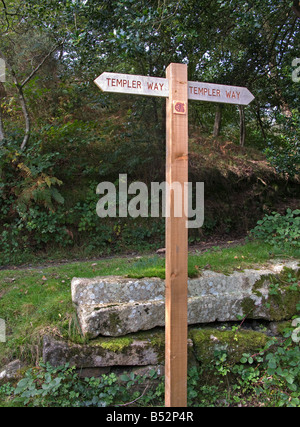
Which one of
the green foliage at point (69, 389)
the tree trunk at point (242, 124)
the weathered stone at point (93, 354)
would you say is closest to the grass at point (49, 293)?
the weathered stone at point (93, 354)

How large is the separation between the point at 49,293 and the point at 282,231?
3916 millimetres

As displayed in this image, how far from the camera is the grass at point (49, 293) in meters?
4.03

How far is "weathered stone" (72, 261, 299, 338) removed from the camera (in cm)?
387

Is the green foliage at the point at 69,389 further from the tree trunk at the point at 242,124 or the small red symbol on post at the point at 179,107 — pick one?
the tree trunk at the point at 242,124

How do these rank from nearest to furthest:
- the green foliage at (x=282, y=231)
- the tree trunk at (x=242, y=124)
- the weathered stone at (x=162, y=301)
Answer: the weathered stone at (x=162, y=301) < the green foliage at (x=282, y=231) < the tree trunk at (x=242, y=124)

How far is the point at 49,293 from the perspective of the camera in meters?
5.14

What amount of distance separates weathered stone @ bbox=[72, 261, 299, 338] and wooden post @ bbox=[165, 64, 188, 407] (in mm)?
860

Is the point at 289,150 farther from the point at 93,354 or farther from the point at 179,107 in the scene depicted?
the point at 93,354

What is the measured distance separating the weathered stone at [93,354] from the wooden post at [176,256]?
0.73m

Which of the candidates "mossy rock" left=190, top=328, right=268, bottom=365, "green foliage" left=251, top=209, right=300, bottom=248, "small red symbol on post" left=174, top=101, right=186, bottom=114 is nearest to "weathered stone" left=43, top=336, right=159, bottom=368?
"mossy rock" left=190, top=328, right=268, bottom=365

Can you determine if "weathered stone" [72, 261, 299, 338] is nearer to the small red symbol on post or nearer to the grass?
the grass

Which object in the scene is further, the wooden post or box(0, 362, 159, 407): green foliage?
box(0, 362, 159, 407): green foliage

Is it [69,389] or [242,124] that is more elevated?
[242,124]

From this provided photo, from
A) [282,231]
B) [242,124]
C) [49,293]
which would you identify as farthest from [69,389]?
[242,124]
